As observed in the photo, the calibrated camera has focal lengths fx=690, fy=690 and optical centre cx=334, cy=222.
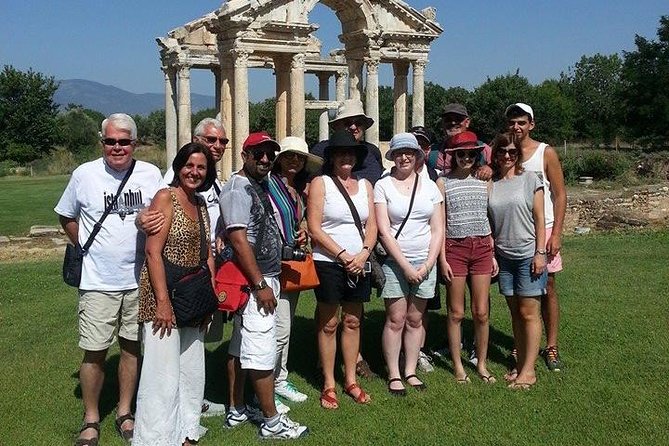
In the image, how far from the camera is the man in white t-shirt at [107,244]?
5.07 m

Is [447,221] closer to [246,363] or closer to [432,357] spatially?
[432,357]

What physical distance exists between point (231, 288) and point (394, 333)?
5.52 ft

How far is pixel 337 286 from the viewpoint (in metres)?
5.71

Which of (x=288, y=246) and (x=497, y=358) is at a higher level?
(x=288, y=246)

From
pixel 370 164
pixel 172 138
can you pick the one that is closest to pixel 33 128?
pixel 172 138

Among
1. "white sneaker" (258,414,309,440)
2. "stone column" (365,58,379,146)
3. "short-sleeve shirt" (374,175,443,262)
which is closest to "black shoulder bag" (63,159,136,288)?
"white sneaker" (258,414,309,440)

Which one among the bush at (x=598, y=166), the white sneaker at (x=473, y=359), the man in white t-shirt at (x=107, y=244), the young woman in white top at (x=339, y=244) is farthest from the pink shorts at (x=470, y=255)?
the bush at (x=598, y=166)

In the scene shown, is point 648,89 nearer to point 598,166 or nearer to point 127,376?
point 598,166

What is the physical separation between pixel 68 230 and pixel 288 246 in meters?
1.68

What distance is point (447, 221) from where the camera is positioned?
20.6ft

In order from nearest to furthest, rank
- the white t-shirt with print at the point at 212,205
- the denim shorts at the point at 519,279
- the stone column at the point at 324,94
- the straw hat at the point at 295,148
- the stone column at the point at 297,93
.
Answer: the white t-shirt with print at the point at 212,205 → the straw hat at the point at 295,148 → the denim shorts at the point at 519,279 → the stone column at the point at 297,93 → the stone column at the point at 324,94

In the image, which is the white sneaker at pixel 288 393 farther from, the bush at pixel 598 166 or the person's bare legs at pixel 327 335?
the bush at pixel 598 166

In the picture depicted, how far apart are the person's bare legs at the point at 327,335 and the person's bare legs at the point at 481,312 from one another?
1.33 metres

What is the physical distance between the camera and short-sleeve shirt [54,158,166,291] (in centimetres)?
507
